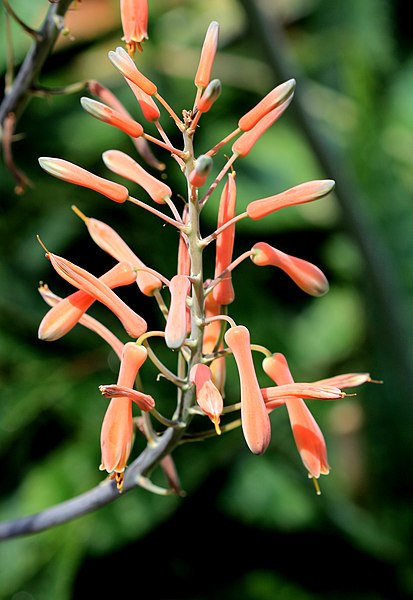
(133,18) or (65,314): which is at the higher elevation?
(133,18)

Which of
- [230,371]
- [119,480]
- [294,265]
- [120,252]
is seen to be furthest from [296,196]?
[230,371]

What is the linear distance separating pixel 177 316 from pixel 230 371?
1.26m

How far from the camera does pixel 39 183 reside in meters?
2.34

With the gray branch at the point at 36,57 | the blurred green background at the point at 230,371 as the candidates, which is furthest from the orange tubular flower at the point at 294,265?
the blurred green background at the point at 230,371

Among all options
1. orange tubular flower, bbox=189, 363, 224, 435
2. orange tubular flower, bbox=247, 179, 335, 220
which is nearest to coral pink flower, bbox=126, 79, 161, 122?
orange tubular flower, bbox=247, 179, 335, 220

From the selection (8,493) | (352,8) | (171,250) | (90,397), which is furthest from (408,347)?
(352,8)

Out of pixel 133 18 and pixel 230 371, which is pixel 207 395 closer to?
pixel 133 18

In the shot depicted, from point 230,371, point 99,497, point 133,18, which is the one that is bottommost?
point 230,371

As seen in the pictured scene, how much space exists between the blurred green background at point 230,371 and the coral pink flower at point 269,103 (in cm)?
100

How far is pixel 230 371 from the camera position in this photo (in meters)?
1.85

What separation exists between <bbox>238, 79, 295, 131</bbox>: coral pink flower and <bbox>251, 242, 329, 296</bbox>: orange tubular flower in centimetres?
10

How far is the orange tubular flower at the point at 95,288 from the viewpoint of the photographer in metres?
0.63

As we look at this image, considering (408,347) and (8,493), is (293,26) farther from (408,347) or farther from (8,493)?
(8,493)

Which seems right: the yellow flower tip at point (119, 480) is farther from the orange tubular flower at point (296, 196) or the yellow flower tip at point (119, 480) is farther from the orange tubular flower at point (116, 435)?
the orange tubular flower at point (296, 196)
